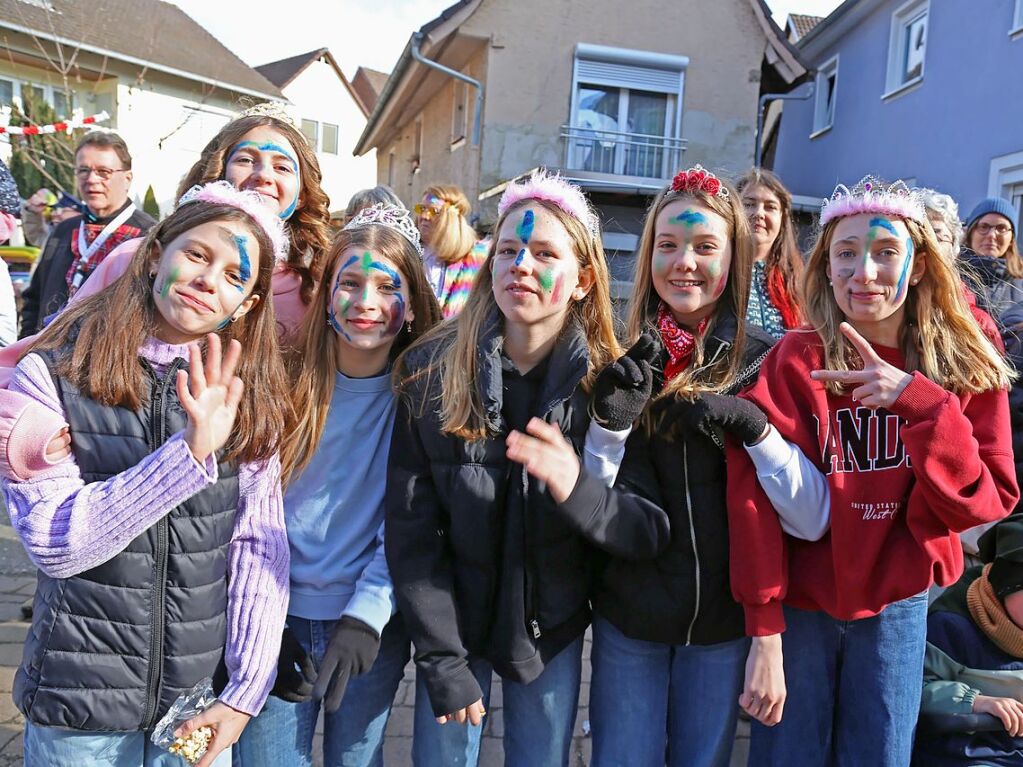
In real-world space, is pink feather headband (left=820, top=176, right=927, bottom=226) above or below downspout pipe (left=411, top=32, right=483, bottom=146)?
below

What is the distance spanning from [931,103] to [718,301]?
1146cm

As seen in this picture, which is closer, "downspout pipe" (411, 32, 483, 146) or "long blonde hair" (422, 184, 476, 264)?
"long blonde hair" (422, 184, 476, 264)

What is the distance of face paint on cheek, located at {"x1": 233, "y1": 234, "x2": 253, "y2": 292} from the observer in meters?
1.85

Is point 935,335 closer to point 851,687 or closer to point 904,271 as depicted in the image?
point 904,271

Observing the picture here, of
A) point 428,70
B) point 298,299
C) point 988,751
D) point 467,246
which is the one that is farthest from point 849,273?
point 428,70

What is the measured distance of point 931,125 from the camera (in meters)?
11.1

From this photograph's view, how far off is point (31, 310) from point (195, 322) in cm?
303

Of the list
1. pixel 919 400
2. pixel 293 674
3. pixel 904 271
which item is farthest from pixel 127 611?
pixel 904 271

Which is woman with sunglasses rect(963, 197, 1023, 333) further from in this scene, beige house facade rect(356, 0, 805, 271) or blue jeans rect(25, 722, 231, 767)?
beige house facade rect(356, 0, 805, 271)

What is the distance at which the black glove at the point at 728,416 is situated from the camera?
1.80 meters

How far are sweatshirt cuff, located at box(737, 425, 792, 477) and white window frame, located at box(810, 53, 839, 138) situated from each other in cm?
1478

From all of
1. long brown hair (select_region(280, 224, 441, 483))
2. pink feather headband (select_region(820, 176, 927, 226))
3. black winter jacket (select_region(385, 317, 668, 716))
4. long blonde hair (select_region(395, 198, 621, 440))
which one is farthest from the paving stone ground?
pink feather headband (select_region(820, 176, 927, 226))

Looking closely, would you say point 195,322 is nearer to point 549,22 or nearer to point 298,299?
point 298,299

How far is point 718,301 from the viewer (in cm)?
211
